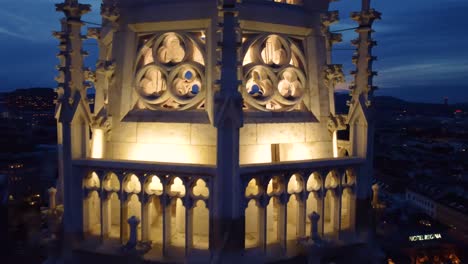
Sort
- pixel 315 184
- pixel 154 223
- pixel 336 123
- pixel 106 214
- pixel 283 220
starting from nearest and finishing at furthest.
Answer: pixel 283 220, pixel 106 214, pixel 315 184, pixel 154 223, pixel 336 123

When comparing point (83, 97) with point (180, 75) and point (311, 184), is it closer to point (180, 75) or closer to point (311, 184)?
point (180, 75)

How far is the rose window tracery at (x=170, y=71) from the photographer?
786 centimetres

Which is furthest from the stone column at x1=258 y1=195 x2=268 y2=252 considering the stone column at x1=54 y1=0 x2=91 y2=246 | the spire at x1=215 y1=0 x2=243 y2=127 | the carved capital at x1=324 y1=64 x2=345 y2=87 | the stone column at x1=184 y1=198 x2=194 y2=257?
the stone column at x1=54 y1=0 x2=91 y2=246

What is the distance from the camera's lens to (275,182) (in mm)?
7688

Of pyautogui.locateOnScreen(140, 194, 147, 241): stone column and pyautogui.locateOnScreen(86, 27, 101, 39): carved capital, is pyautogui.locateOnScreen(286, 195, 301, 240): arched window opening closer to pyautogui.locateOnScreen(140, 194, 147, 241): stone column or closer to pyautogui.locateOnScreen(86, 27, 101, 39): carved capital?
pyautogui.locateOnScreen(140, 194, 147, 241): stone column

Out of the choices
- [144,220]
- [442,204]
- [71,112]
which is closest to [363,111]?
[144,220]

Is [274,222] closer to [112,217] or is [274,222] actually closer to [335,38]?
[112,217]

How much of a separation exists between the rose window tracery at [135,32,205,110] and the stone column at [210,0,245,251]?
107 centimetres

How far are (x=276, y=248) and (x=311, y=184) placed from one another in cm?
142

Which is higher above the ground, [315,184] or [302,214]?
[315,184]

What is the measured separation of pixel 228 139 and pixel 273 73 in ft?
6.15

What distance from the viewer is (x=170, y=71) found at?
309 inches

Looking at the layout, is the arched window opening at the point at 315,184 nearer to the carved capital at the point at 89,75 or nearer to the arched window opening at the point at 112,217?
the arched window opening at the point at 112,217

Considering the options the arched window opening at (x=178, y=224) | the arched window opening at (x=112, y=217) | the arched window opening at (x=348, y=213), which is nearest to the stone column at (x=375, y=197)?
the arched window opening at (x=348, y=213)
